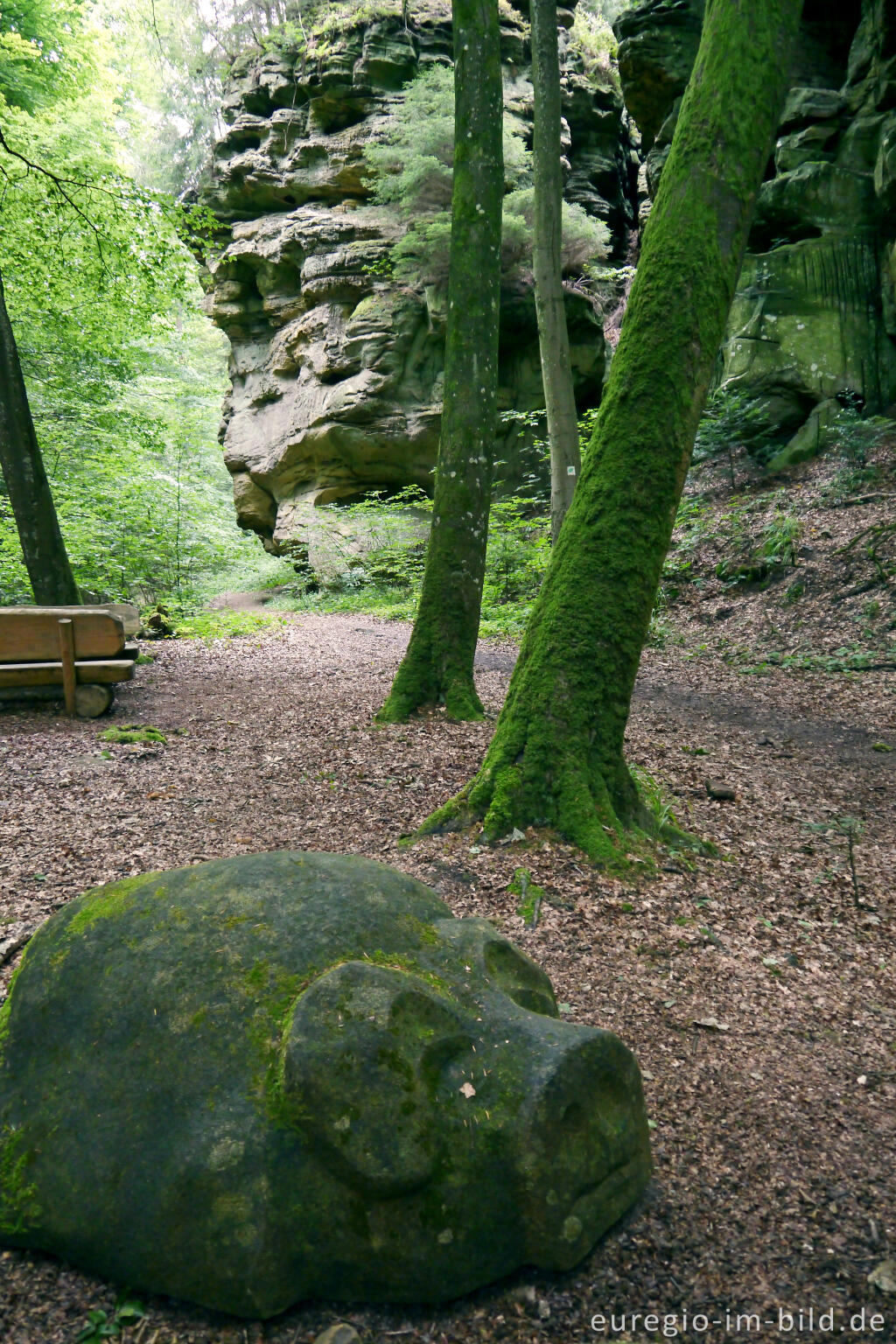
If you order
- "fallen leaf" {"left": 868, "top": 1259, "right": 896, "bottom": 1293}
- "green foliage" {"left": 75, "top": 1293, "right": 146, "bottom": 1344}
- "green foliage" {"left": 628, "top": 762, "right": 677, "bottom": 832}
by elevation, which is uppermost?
"green foliage" {"left": 628, "top": 762, "right": 677, "bottom": 832}

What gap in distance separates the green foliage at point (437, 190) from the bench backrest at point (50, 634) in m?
14.3

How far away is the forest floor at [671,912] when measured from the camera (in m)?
1.88

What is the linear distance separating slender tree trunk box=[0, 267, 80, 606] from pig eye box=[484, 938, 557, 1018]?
888 centimetres

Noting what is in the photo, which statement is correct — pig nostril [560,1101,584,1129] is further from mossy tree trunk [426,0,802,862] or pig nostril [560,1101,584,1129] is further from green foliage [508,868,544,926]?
mossy tree trunk [426,0,802,862]

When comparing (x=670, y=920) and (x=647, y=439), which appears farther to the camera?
(x=647, y=439)

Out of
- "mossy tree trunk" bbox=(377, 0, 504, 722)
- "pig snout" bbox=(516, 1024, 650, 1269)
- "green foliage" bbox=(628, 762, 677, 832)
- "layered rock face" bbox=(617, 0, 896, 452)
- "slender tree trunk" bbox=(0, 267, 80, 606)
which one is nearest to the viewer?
"pig snout" bbox=(516, 1024, 650, 1269)

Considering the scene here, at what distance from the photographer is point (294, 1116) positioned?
1857 mm

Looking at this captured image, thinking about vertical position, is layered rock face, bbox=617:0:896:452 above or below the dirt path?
above

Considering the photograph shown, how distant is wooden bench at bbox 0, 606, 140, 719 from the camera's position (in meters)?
6.97

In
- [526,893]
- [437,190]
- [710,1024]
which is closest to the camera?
[710,1024]

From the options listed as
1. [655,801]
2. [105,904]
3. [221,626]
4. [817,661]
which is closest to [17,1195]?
[105,904]

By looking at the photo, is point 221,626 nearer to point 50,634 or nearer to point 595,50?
point 50,634

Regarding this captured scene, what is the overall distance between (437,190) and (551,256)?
10.1 m

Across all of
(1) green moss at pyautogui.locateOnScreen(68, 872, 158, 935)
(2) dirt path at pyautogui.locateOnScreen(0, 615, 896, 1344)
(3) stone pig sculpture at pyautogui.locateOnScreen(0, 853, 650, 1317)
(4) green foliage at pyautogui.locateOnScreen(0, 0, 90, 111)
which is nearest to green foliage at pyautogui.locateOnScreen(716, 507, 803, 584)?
(2) dirt path at pyautogui.locateOnScreen(0, 615, 896, 1344)
